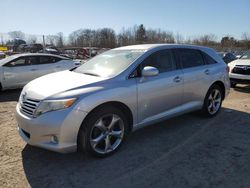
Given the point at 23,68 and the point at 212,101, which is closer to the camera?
the point at 212,101

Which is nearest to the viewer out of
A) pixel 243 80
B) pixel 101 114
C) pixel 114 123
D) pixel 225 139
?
pixel 101 114

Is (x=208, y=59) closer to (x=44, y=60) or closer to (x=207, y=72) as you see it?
(x=207, y=72)

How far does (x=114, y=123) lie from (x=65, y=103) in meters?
0.88

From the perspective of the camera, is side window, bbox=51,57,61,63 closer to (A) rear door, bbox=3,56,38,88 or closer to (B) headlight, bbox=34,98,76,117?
(A) rear door, bbox=3,56,38,88

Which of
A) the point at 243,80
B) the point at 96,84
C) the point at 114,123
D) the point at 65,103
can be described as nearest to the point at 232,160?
the point at 114,123

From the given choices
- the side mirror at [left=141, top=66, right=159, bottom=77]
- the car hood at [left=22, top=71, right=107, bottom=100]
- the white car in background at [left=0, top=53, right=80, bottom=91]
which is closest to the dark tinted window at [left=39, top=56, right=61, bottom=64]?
the white car in background at [left=0, top=53, right=80, bottom=91]

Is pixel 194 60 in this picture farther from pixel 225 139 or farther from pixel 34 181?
pixel 34 181

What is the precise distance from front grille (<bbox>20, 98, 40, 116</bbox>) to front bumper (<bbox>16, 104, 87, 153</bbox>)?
0.35ft

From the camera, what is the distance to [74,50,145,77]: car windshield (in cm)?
438

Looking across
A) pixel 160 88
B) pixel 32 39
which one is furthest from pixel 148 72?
pixel 32 39

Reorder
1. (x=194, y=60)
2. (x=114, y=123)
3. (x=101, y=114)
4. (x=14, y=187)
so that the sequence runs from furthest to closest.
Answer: (x=194, y=60) < (x=114, y=123) < (x=101, y=114) < (x=14, y=187)

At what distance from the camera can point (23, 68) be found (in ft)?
30.3

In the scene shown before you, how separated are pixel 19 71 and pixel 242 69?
776 cm

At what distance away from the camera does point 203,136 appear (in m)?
4.89
